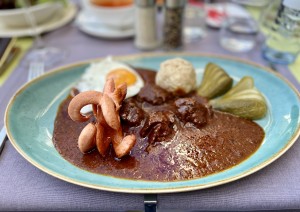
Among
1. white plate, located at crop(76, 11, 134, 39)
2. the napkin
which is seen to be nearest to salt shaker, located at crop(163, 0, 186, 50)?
white plate, located at crop(76, 11, 134, 39)

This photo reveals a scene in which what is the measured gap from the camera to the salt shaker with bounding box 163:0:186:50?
6.80ft

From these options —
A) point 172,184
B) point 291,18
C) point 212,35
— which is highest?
point 291,18

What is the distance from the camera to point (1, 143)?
1.41 metres

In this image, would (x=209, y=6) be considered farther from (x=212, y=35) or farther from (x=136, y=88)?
(x=136, y=88)

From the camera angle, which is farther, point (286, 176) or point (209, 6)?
point (209, 6)

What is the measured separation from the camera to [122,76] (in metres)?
1.77

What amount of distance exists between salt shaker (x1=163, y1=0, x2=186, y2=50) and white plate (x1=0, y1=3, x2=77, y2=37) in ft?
3.00

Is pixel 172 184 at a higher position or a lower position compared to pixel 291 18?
lower

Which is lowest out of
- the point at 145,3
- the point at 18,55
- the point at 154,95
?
the point at 18,55

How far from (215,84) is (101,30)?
1.14 m

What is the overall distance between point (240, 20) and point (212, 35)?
277 mm

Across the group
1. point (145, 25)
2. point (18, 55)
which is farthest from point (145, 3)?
point (18, 55)

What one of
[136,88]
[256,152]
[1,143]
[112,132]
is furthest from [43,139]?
[256,152]

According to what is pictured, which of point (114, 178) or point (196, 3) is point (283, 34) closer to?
point (196, 3)
